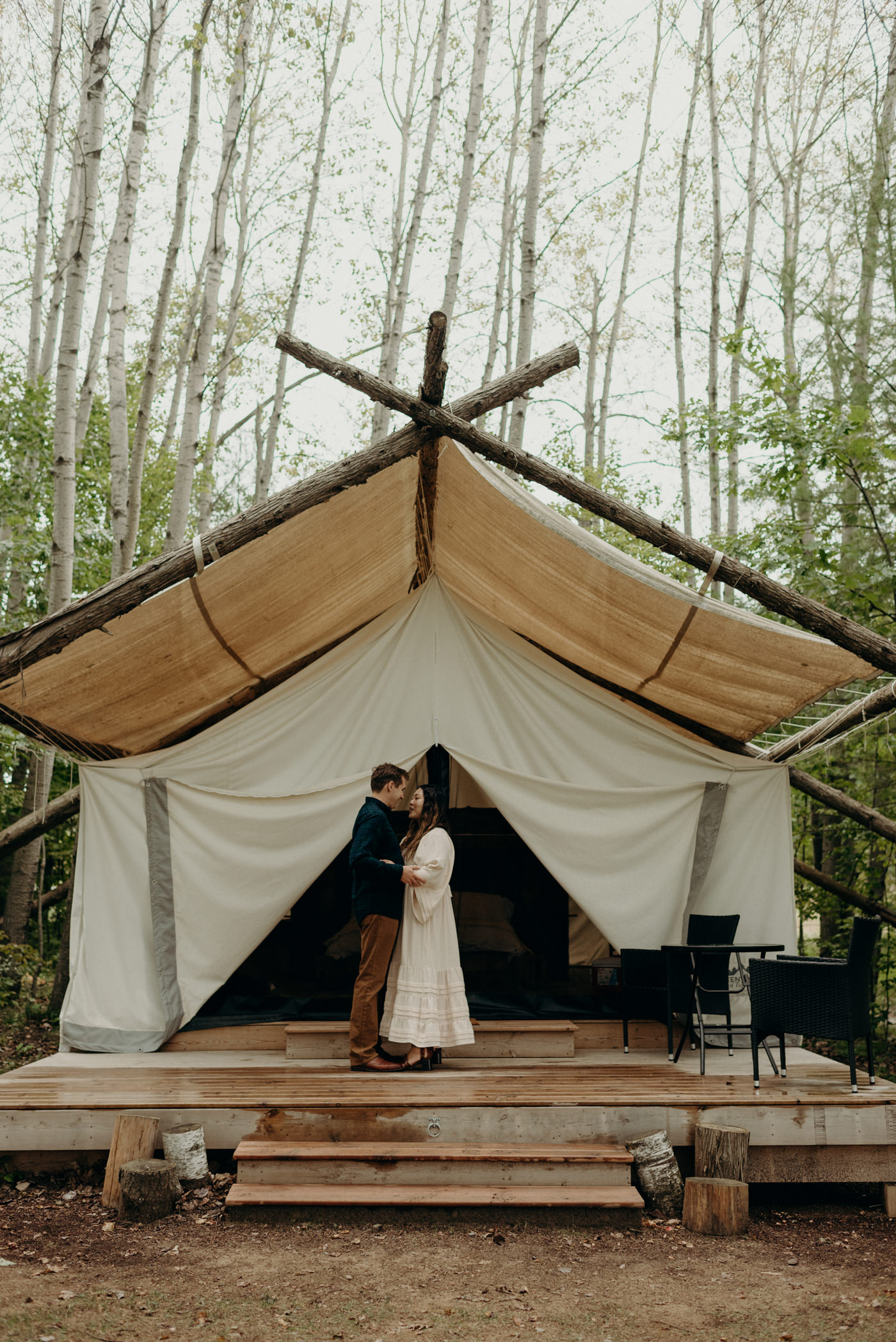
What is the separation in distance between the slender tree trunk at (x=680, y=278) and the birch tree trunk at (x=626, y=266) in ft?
2.55

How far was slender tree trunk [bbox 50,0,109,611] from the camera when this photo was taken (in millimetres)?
6020

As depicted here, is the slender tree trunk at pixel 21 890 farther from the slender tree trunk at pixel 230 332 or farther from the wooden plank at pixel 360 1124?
the slender tree trunk at pixel 230 332

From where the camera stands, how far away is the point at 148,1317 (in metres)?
2.77

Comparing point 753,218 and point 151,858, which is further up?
point 753,218

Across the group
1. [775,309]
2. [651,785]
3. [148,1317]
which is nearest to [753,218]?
[775,309]

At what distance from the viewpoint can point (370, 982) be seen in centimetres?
462

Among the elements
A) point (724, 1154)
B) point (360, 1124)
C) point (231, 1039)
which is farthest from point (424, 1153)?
point (231, 1039)

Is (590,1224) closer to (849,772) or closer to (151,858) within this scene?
(151,858)

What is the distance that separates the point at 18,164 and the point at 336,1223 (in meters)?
13.6

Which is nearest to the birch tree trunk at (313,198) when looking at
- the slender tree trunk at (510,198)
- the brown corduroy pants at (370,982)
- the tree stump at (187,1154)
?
the slender tree trunk at (510,198)

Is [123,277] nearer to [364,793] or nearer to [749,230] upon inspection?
[364,793]

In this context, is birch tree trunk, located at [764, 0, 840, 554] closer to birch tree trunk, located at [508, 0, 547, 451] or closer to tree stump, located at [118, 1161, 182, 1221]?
birch tree trunk, located at [508, 0, 547, 451]

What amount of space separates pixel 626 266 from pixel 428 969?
14.0m

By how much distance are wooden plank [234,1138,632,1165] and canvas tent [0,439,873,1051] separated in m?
1.57
